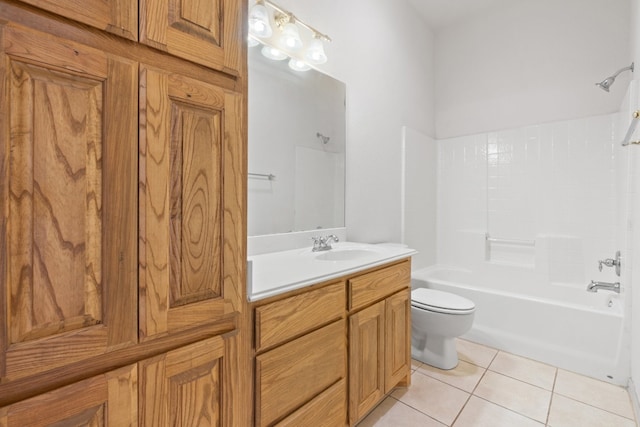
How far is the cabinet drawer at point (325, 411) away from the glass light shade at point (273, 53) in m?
1.62

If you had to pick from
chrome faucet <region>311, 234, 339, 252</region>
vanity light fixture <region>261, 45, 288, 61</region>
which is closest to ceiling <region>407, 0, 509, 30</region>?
vanity light fixture <region>261, 45, 288, 61</region>

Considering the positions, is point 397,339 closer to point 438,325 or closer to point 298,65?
point 438,325

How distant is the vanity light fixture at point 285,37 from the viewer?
1.52m

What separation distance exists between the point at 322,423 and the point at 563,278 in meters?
2.50

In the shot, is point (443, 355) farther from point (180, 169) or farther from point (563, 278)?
point (180, 169)

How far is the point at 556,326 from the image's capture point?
2113 mm

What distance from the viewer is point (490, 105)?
9.66ft

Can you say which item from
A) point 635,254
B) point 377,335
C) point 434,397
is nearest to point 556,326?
point 635,254

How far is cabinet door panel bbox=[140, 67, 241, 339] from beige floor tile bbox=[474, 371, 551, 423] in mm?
1713

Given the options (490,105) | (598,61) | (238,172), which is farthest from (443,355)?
(598,61)

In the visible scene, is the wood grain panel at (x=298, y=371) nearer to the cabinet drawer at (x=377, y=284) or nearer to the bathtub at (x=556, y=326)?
the cabinet drawer at (x=377, y=284)

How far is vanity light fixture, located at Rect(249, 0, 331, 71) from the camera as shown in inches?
60.0

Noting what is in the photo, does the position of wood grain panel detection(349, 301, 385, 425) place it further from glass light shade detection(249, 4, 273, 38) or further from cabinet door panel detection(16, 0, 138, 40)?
glass light shade detection(249, 4, 273, 38)

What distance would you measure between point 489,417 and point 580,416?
1.59ft
